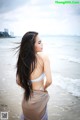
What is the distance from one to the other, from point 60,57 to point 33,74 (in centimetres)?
103

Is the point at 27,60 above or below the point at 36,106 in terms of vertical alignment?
above

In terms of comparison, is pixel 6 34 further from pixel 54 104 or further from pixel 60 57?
pixel 54 104

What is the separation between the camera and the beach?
2731mm

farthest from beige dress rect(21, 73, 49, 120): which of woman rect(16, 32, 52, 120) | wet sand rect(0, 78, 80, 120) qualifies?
wet sand rect(0, 78, 80, 120)

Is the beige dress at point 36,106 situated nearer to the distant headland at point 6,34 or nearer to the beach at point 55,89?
the beach at point 55,89

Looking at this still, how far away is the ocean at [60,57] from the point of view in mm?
2770

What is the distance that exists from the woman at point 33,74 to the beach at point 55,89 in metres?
0.81

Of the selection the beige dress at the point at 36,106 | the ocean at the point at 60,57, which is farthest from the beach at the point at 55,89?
the beige dress at the point at 36,106

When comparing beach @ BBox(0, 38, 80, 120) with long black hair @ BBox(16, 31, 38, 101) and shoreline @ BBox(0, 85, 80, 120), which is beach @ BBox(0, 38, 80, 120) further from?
long black hair @ BBox(16, 31, 38, 101)

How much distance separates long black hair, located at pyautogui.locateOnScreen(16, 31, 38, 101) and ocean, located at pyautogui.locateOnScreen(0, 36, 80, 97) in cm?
85

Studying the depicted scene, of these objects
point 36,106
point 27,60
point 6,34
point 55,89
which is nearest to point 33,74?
point 27,60

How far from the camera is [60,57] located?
2879 mm

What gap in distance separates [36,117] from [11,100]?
96 centimetres

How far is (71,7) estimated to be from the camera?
8.84 ft
